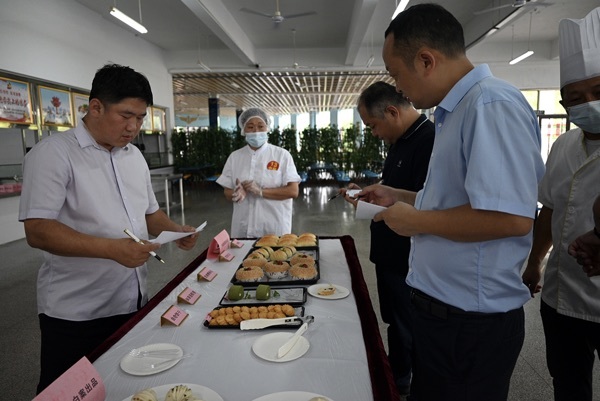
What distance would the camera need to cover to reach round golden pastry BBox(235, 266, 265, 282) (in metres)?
1.55

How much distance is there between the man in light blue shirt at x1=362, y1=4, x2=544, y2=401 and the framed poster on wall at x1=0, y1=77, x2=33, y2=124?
6114 mm

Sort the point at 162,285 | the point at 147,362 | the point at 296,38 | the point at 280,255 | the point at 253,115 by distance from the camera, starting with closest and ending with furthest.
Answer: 1. the point at 147,362
2. the point at 280,255
3. the point at 253,115
4. the point at 162,285
5. the point at 296,38

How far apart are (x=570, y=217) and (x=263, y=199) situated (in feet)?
5.76

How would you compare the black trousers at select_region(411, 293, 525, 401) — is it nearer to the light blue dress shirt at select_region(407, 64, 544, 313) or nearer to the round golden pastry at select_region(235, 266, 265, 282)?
the light blue dress shirt at select_region(407, 64, 544, 313)

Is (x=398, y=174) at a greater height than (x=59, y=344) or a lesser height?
greater

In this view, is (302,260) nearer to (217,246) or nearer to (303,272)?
(303,272)

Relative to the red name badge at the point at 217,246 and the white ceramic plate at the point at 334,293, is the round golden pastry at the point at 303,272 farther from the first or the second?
the red name badge at the point at 217,246

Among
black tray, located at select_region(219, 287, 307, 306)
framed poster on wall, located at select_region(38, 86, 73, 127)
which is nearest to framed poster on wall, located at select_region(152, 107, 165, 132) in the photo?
framed poster on wall, located at select_region(38, 86, 73, 127)

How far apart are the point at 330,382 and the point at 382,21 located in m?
8.83

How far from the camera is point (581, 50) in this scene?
3.93 ft

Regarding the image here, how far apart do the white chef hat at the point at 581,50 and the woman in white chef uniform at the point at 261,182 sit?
5.40 ft

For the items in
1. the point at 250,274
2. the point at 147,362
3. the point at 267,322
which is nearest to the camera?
the point at 147,362

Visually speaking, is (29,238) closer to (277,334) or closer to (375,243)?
(277,334)

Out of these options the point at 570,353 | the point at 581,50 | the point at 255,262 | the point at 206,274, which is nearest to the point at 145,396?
the point at 206,274
